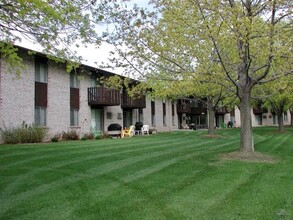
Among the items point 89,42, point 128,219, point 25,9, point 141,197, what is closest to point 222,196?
point 141,197

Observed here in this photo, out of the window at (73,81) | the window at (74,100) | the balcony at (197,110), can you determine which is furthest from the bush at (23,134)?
the balcony at (197,110)

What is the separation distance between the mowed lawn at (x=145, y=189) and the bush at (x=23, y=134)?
8030 mm

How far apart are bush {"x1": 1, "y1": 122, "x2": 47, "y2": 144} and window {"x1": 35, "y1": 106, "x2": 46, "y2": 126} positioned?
1269 mm

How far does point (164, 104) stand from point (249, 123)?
3146 cm

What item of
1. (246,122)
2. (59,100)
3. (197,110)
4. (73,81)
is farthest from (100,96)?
(197,110)

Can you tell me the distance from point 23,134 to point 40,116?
3160 millimetres

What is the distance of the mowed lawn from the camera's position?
→ 5.65m

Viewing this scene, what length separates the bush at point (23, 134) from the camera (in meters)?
18.8

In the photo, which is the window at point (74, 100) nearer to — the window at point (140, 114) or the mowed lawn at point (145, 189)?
the window at point (140, 114)

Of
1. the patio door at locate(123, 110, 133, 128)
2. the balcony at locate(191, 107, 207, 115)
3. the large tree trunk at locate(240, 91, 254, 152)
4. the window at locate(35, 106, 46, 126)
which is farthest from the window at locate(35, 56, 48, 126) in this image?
the balcony at locate(191, 107, 207, 115)

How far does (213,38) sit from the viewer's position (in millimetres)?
10602

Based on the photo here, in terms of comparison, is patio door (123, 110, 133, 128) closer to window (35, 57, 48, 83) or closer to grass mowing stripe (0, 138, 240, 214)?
window (35, 57, 48, 83)

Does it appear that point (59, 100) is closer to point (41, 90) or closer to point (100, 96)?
point (41, 90)

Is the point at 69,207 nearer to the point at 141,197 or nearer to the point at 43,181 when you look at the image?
the point at 141,197
